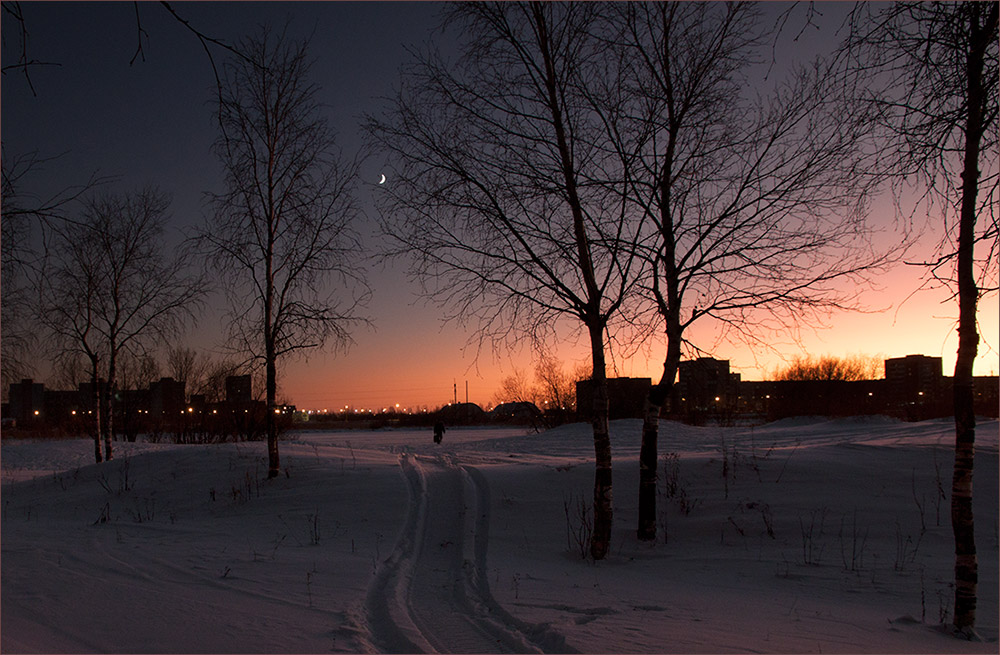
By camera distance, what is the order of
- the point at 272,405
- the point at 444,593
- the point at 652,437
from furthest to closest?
the point at 272,405
the point at 652,437
the point at 444,593

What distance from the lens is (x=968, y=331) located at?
18.7 feet

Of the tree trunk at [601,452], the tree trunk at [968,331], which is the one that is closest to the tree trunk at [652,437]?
the tree trunk at [601,452]

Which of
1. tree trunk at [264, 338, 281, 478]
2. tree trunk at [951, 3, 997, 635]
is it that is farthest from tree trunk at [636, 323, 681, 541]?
tree trunk at [264, 338, 281, 478]

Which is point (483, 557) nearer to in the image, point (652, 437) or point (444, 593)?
point (444, 593)

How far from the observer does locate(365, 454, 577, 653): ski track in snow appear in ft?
17.9

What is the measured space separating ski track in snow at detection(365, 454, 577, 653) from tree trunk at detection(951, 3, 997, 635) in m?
3.88

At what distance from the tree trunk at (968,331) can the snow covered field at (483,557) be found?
0.48 m

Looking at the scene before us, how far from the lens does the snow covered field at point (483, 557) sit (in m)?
5.59

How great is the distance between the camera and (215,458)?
18094 millimetres

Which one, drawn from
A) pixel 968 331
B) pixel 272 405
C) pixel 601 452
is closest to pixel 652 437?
pixel 601 452

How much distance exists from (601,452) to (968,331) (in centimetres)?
488

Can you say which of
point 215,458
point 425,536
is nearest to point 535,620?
point 425,536

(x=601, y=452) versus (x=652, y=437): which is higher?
(x=652, y=437)

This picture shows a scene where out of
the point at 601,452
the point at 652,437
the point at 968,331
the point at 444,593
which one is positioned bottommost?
the point at 444,593
